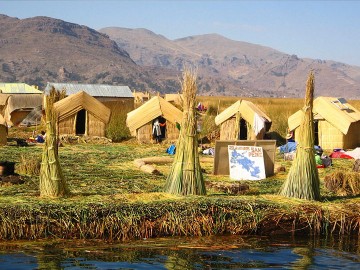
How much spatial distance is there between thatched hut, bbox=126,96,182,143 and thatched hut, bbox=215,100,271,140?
4.72 ft

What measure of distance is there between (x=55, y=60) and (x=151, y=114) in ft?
432

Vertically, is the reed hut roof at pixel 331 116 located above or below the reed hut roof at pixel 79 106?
below

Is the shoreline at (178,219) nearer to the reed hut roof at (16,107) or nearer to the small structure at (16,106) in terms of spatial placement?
the small structure at (16,106)

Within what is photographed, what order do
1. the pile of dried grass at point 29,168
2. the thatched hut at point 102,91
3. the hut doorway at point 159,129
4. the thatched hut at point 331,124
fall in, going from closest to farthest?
the pile of dried grass at point 29,168 → the thatched hut at point 331,124 → the hut doorway at point 159,129 → the thatched hut at point 102,91

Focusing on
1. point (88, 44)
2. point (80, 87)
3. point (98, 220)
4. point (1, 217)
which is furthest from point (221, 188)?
point (88, 44)

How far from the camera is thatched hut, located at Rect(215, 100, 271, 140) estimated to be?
21.4 metres

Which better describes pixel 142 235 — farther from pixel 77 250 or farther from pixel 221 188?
pixel 221 188

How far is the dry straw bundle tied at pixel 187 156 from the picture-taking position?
31.1 feet

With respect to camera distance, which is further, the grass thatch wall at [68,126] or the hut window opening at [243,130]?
the hut window opening at [243,130]

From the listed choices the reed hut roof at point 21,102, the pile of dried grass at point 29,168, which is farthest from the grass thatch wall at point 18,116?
the pile of dried grass at point 29,168

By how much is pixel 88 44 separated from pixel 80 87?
15298 cm

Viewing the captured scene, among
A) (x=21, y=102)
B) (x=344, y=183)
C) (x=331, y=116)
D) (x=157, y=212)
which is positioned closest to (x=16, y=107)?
(x=21, y=102)

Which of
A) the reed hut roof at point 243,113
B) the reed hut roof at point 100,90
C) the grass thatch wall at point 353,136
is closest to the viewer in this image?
the grass thatch wall at point 353,136

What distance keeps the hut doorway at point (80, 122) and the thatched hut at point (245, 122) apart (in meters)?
4.66
